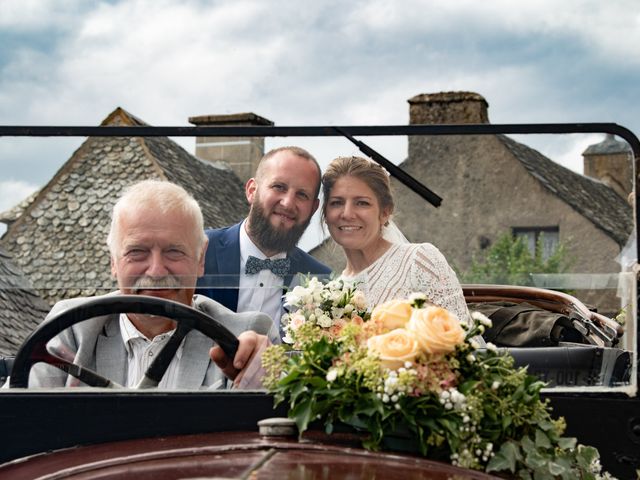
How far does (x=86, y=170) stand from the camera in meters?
2.86

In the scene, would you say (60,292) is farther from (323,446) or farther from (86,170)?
(323,446)

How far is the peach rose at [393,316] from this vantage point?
7.74 feet

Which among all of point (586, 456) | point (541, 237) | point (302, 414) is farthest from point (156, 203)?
point (586, 456)

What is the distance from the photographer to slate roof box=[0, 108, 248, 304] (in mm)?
2750

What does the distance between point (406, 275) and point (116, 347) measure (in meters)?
0.79

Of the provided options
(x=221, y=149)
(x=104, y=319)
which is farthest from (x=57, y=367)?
(x=221, y=149)

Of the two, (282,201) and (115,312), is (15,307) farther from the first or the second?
(282,201)

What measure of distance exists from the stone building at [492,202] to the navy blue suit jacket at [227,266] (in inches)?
1.7

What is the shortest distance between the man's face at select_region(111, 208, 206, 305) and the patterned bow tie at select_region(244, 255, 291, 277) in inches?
5.0

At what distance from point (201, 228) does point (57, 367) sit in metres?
0.52

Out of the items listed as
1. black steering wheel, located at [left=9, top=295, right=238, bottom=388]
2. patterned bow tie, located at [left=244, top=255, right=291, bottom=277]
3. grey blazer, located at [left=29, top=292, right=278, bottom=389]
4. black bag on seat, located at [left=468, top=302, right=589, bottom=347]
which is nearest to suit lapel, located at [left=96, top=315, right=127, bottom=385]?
grey blazer, located at [left=29, top=292, right=278, bottom=389]

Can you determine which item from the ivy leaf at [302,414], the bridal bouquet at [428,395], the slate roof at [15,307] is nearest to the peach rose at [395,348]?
the bridal bouquet at [428,395]

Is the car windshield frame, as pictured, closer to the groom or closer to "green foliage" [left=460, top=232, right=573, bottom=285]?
the groom

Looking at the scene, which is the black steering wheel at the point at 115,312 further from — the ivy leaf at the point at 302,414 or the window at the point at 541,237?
the window at the point at 541,237
